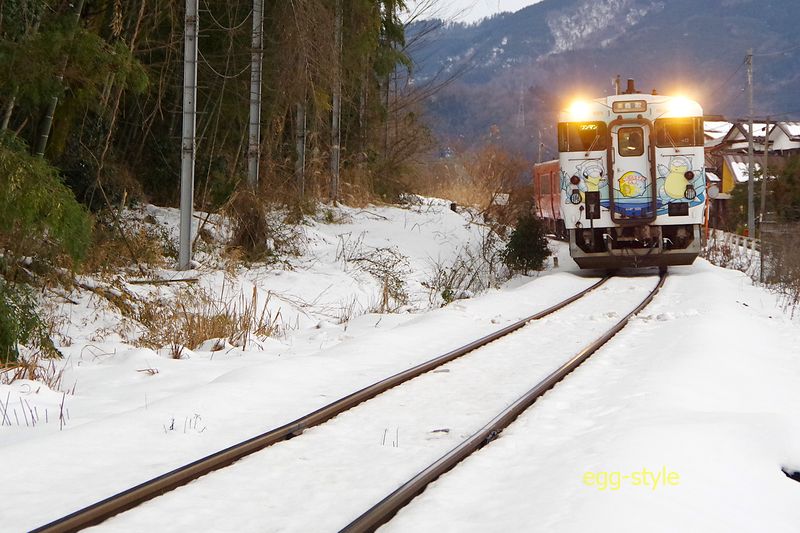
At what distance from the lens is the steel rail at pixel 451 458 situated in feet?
14.6

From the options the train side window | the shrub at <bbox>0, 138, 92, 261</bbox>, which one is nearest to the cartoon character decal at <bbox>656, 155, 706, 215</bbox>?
the train side window

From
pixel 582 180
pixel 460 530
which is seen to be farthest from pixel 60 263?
pixel 582 180

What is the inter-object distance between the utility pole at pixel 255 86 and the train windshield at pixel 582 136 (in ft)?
20.3

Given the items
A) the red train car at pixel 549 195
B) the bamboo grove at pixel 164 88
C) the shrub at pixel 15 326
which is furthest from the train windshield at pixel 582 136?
the shrub at pixel 15 326

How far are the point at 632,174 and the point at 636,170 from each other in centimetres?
11

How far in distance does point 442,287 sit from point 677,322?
705cm

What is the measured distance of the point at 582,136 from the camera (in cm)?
1883

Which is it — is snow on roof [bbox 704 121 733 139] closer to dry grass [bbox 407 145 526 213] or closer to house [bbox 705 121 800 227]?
house [bbox 705 121 800 227]

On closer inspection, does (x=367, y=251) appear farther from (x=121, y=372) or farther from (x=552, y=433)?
(x=552, y=433)

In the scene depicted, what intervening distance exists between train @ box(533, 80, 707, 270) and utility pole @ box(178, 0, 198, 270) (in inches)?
316

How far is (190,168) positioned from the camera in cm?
1414

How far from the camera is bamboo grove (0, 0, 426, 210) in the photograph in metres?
9.11

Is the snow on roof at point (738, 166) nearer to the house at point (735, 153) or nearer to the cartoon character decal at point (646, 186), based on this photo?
the house at point (735, 153)

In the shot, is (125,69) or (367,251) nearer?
(125,69)
